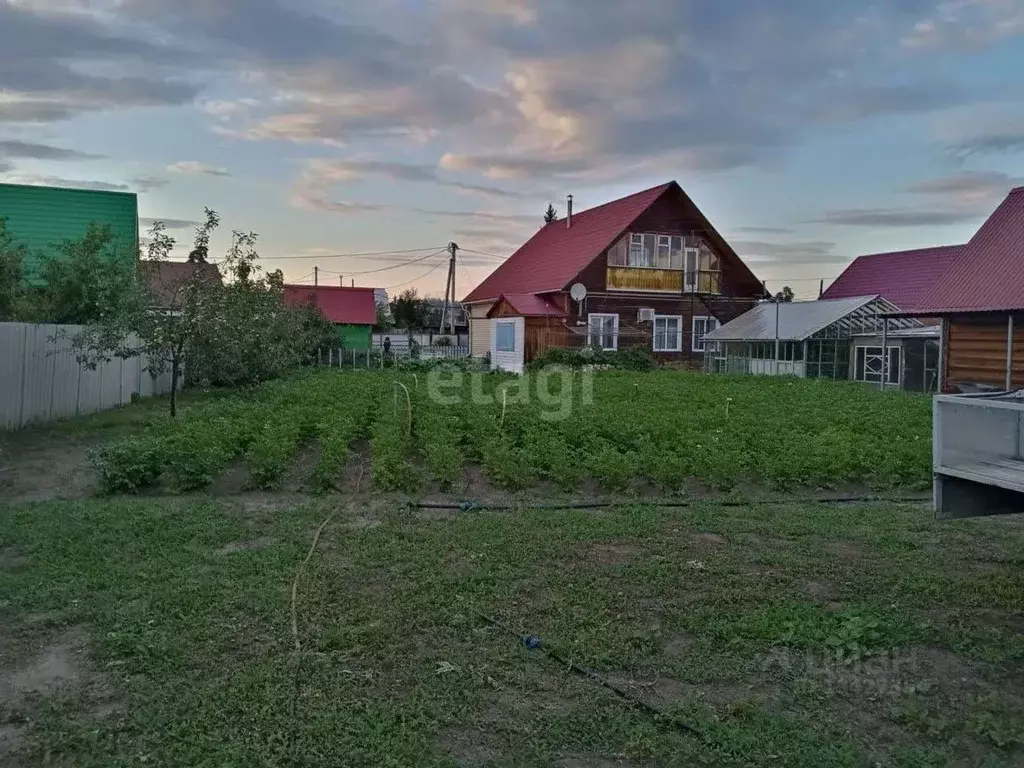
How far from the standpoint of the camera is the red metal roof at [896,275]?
30.3 m

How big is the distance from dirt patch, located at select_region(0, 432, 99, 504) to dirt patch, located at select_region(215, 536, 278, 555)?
8.39ft

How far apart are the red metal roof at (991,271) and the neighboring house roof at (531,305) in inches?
478

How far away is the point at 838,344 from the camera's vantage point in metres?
25.9

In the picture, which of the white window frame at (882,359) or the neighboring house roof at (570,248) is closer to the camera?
the white window frame at (882,359)

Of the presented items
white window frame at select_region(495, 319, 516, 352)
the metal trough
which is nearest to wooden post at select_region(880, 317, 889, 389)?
white window frame at select_region(495, 319, 516, 352)

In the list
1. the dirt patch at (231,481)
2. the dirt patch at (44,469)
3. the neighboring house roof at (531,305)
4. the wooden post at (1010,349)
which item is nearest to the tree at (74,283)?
the dirt patch at (44,469)

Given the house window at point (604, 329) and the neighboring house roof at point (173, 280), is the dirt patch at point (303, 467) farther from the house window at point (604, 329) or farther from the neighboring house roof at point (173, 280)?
the house window at point (604, 329)

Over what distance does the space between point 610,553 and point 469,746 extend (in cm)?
298

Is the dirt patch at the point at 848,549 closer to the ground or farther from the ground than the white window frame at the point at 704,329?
closer to the ground

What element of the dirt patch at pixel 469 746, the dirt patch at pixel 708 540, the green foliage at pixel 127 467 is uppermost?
the green foliage at pixel 127 467

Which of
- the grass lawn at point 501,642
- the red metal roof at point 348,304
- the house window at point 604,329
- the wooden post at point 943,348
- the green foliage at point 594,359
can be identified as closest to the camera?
the grass lawn at point 501,642

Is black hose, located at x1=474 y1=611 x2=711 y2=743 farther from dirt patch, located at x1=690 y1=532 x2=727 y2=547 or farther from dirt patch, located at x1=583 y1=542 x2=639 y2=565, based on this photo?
dirt patch, located at x1=690 y1=532 x2=727 y2=547

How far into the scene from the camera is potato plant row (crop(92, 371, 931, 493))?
28.3 feet

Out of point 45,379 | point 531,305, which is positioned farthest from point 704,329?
point 45,379
